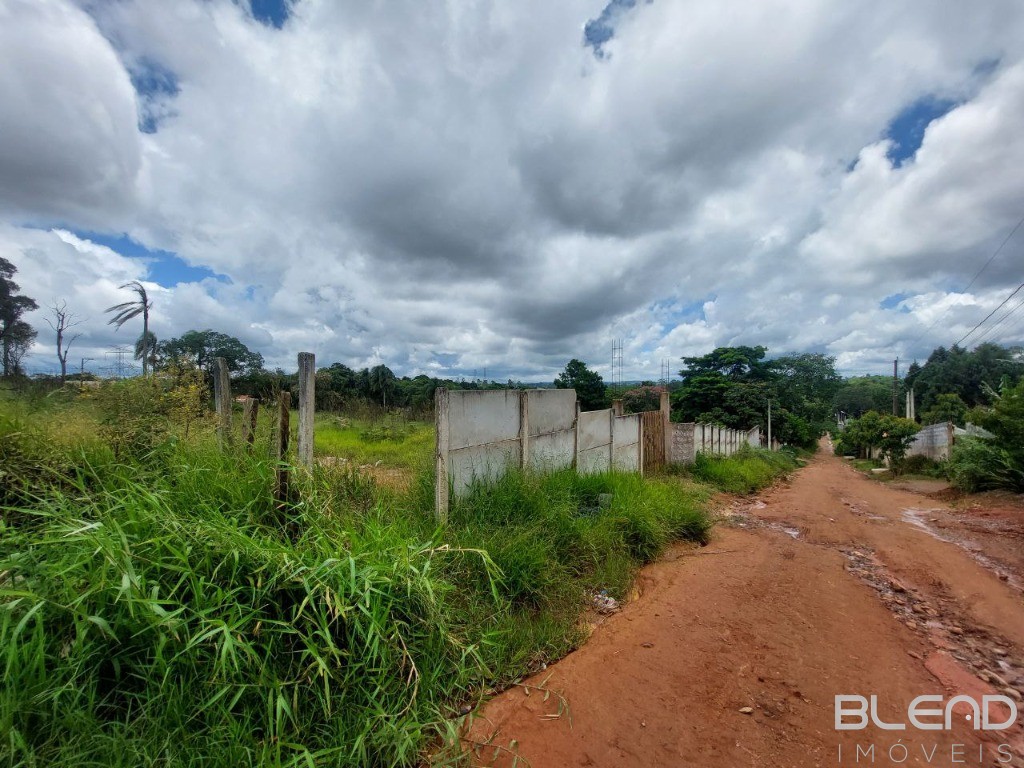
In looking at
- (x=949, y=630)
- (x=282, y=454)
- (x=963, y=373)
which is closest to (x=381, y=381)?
(x=282, y=454)

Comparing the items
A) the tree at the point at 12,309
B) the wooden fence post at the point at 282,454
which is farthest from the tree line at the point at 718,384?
the wooden fence post at the point at 282,454

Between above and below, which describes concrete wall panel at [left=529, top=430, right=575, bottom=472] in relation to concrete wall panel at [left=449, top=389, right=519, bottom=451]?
below

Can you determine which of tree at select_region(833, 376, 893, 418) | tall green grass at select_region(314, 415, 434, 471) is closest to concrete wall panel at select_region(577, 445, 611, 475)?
tall green grass at select_region(314, 415, 434, 471)

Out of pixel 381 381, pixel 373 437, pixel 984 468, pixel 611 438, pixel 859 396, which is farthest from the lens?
pixel 859 396

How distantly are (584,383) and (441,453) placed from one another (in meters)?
26.7

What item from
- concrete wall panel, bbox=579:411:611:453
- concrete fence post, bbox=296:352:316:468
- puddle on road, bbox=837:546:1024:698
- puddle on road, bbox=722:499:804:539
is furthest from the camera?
concrete wall panel, bbox=579:411:611:453

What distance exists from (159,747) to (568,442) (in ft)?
16.9

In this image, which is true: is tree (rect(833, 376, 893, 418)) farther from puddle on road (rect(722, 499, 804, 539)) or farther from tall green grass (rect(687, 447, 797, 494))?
puddle on road (rect(722, 499, 804, 539))

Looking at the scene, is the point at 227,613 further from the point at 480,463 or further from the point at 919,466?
the point at 919,466

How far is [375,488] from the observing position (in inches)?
145

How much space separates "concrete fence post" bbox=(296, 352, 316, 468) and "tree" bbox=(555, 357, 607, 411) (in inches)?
1025

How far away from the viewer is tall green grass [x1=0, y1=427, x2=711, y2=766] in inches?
60.2

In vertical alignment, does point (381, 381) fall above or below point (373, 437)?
above

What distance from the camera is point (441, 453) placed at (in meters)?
3.76
